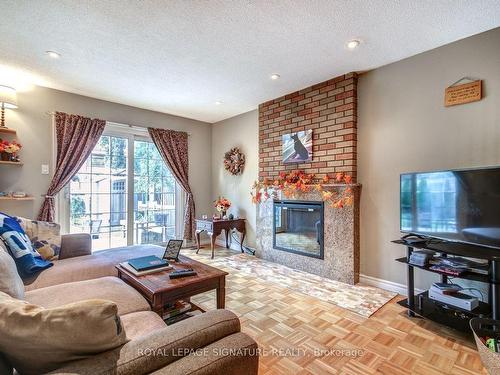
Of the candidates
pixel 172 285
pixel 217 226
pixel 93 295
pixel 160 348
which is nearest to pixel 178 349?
pixel 160 348

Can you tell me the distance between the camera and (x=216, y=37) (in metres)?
2.23

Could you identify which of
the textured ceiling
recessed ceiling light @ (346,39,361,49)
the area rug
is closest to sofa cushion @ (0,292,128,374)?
the textured ceiling

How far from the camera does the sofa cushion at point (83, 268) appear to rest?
2.00 meters

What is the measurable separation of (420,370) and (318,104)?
2.79m

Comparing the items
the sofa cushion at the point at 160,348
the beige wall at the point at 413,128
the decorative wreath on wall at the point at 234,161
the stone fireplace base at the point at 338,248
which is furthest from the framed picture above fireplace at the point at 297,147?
the sofa cushion at the point at 160,348

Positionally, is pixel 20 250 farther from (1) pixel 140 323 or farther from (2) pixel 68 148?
(2) pixel 68 148

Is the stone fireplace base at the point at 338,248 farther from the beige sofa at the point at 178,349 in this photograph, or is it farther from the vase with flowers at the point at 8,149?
the vase with flowers at the point at 8,149

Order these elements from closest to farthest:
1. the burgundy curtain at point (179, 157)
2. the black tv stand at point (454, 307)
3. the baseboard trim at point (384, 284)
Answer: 1. the black tv stand at point (454, 307)
2. the baseboard trim at point (384, 284)
3. the burgundy curtain at point (179, 157)

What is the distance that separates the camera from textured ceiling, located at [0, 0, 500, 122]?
1.87 metres

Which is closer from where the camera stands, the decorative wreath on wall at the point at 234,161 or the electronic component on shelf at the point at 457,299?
the electronic component on shelf at the point at 457,299

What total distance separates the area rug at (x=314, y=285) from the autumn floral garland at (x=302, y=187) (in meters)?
0.91

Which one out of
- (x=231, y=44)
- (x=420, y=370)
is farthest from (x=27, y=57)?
(x=420, y=370)

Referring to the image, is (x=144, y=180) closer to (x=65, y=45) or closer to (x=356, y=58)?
(x=65, y=45)

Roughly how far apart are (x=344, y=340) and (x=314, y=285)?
1033mm
